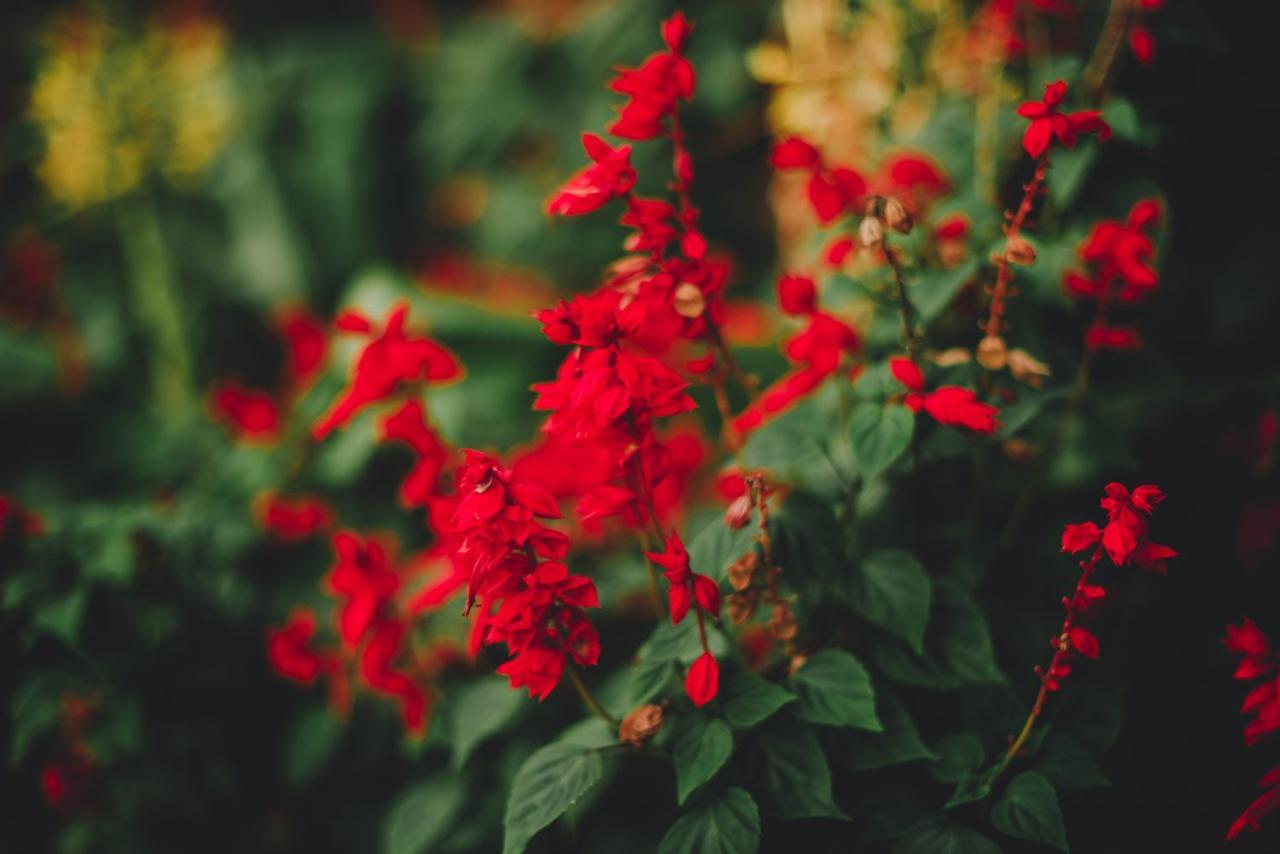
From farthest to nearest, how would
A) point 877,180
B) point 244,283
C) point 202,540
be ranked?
point 244,283, point 877,180, point 202,540

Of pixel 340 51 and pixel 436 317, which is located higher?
pixel 340 51

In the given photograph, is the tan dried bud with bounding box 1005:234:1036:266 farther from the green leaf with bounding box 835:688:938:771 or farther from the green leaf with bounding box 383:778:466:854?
the green leaf with bounding box 383:778:466:854

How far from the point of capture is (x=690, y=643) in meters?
0.80

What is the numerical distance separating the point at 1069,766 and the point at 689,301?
0.54 m

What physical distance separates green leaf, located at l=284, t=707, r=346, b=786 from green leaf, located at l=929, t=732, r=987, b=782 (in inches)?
34.3

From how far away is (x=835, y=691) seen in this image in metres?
0.78

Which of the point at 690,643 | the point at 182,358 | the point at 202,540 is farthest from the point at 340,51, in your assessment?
the point at 690,643

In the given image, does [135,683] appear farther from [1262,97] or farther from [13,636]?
[1262,97]

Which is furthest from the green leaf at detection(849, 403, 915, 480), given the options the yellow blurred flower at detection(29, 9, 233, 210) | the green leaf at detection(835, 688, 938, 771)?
the yellow blurred flower at detection(29, 9, 233, 210)

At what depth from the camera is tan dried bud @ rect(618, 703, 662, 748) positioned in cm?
77

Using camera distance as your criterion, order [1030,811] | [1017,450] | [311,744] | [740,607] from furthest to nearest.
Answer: [311,744] → [1017,450] → [740,607] → [1030,811]

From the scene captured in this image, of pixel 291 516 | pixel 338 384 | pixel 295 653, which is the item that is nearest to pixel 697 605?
pixel 295 653

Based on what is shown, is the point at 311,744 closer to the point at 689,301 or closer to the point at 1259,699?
the point at 689,301

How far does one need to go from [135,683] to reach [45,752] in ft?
0.71
